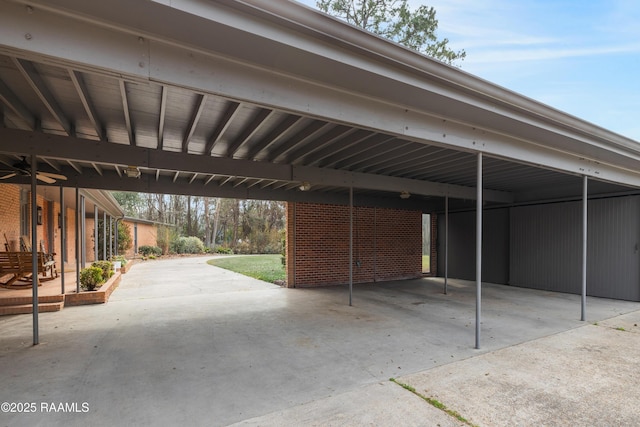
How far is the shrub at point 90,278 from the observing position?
24.6ft

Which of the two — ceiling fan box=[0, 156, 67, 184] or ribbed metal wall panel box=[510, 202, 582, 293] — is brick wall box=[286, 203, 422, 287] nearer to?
ribbed metal wall panel box=[510, 202, 582, 293]

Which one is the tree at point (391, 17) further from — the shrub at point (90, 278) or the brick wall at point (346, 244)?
the shrub at point (90, 278)

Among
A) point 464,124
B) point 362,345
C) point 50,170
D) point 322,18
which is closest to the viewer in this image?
point 322,18

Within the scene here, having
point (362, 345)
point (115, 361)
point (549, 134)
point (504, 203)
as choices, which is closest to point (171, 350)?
point (115, 361)

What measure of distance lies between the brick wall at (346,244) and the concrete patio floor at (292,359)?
100 inches

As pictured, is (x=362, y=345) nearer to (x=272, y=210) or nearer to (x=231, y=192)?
(x=231, y=192)

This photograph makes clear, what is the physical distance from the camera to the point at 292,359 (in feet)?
13.0

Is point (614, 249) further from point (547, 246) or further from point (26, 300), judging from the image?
point (26, 300)

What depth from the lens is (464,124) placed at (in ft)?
13.7

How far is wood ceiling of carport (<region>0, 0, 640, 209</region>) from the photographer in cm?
220

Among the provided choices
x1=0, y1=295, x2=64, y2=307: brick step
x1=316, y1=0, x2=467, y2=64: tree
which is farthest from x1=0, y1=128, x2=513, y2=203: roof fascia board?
x1=316, y1=0, x2=467, y2=64: tree

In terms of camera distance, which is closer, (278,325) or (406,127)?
(406,127)

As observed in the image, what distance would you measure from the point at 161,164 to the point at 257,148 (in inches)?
61.2

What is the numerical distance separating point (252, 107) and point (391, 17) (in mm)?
13658
